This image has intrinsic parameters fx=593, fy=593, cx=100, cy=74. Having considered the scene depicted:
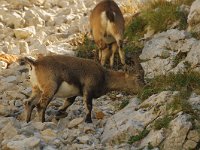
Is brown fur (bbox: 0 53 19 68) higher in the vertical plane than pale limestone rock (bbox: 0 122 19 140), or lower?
higher

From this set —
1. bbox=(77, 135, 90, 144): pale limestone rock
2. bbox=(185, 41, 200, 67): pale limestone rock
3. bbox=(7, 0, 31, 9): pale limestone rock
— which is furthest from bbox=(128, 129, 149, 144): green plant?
bbox=(7, 0, 31, 9): pale limestone rock

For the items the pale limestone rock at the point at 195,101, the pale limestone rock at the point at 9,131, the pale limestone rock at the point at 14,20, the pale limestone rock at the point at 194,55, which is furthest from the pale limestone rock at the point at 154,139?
the pale limestone rock at the point at 14,20

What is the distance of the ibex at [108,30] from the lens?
1239cm

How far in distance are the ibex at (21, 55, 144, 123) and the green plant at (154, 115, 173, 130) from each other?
1.50 metres

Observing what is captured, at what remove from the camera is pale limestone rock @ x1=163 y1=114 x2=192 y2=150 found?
789 cm

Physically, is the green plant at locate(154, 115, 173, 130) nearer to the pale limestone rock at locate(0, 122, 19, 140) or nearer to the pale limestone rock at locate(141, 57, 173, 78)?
the pale limestone rock at locate(0, 122, 19, 140)

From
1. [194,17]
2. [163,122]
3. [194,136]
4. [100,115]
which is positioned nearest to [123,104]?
[100,115]

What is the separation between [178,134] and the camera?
7.95 meters

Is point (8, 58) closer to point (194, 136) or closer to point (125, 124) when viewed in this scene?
point (125, 124)

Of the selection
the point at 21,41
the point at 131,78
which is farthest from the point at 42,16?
the point at 131,78

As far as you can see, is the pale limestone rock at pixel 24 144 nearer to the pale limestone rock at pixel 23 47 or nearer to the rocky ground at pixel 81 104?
the rocky ground at pixel 81 104

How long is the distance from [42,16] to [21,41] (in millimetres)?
2423

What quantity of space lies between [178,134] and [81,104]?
3147 millimetres

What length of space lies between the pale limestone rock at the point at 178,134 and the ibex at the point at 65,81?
1894mm
